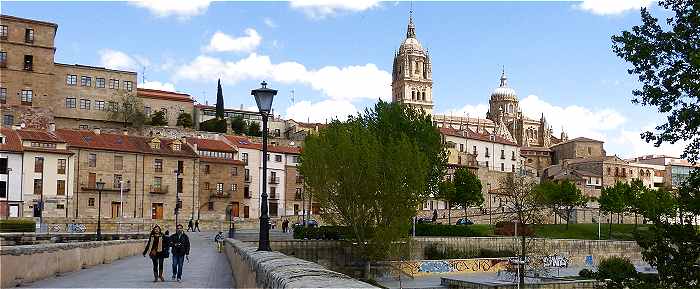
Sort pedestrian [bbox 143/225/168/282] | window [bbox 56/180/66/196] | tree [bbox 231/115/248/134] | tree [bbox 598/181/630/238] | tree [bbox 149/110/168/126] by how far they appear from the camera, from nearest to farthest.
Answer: pedestrian [bbox 143/225/168/282], window [bbox 56/180/66/196], tree [bbox 598/181/630/238], tree [bbox 149/110/168/126], tree [bbox 231/115/248/134]

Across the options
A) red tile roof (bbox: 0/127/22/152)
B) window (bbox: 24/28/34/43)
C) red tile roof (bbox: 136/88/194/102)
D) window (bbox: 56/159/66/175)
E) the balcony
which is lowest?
the balcony

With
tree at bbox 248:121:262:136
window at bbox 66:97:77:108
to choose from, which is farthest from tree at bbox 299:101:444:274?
tree at bbox 248:121:262:136

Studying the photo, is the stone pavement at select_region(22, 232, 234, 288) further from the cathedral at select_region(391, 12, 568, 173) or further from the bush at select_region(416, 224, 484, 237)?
the cathedral at select_region(391, 12, 568, 173)

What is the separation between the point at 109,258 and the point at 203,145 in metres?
57.8

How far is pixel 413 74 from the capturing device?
568ft

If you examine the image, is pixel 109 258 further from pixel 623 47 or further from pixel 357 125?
pixel 357 125

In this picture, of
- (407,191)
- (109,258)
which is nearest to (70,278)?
(109,258)

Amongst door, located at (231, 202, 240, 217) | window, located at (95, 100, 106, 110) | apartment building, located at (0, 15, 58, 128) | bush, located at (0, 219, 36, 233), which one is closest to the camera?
bush, located at (0, 219, 36, 233)

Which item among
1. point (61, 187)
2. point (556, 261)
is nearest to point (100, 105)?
point (61, 187)

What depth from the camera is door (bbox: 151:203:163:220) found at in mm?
78438

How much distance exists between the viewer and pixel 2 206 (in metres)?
68.0

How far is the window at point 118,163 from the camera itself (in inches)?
3044

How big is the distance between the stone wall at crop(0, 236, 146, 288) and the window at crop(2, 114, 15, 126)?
202 feet

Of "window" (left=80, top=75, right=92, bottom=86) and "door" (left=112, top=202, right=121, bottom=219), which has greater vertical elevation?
"window" (left=80, top=75, right=92, bottom=86)
